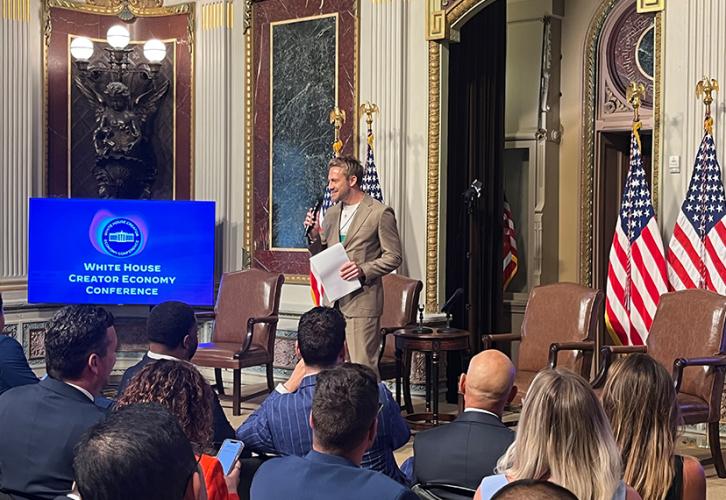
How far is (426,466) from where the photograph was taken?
116 inches

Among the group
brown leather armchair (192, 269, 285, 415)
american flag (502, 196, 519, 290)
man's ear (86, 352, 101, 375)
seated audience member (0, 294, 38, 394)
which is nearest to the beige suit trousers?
brown leather armchair (192, 269, 285, 415)

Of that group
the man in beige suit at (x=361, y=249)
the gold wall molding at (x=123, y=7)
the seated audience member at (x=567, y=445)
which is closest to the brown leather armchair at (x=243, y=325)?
the man in beige suit at (x=361, y=249)

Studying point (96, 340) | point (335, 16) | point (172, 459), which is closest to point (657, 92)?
point (335, 16)

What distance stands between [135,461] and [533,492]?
0.54m

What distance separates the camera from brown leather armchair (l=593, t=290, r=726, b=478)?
5.61m

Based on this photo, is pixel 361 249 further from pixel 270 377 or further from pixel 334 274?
pixel 270 377

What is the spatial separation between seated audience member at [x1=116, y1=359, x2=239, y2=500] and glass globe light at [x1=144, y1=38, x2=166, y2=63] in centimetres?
648

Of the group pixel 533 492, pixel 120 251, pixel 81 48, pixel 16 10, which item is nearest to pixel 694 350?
pixel 120 251

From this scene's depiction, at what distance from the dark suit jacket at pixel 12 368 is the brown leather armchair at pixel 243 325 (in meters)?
3.23

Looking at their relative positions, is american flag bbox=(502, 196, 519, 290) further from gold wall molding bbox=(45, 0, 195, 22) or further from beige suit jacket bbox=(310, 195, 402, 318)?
beige suit jacket bbox=(310, 195, 402, 318)

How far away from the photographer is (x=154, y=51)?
8.59m

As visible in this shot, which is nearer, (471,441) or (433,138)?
(471,441)

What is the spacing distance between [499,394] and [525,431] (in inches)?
28.3

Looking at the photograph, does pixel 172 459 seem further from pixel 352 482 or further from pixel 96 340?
pixel 96 340
